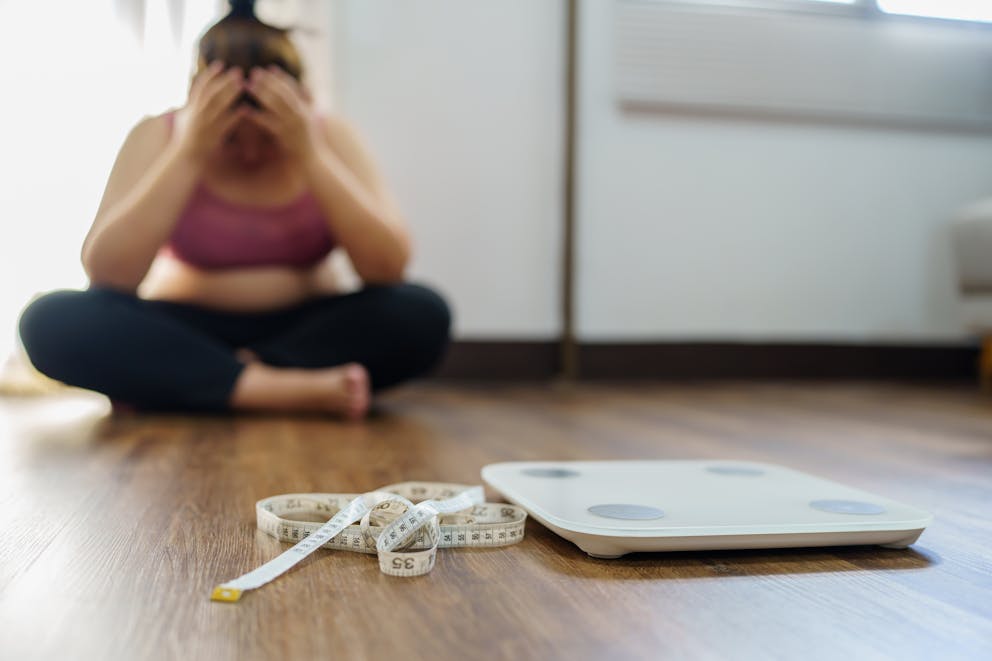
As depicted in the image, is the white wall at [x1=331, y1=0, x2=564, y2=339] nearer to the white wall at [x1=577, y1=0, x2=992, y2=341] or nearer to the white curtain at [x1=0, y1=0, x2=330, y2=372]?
the white wall at [x1=577, y1=0, x2=992, y2=341]

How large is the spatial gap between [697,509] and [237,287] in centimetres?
115

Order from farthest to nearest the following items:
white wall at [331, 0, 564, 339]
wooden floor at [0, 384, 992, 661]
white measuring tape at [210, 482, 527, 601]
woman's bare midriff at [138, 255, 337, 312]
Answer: white wall at [331, 0, 564, 339]
woman's bare midriff at [138, 255, 337, 312]
white measuring tape at [210, 482, 527, 601]
wooden floor at [0, 384, 992, 661]

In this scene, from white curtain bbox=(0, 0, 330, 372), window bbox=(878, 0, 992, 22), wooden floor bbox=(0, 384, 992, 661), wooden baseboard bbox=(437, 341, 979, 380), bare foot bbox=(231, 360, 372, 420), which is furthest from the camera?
window bbox=(878, 0, 992, 22)

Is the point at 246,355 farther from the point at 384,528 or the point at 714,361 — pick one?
the point at 714,361

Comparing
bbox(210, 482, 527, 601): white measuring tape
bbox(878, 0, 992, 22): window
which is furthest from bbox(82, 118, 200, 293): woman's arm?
bbox(878, 0, 992, 22): window

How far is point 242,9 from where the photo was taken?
1.46 m

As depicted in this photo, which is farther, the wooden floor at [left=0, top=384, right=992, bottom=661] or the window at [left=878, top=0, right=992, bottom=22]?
the window at [left=878, top=0, right=992, bottom=22]

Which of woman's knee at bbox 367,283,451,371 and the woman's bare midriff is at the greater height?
the woman's bare midriff

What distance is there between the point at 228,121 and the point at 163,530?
85 cm

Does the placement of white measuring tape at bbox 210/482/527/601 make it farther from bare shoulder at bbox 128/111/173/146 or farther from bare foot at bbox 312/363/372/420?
bare shoulder at bbox 128/111/173/146

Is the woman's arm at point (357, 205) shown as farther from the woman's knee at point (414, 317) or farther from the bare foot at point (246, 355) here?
the bare foot at point (246, 355)

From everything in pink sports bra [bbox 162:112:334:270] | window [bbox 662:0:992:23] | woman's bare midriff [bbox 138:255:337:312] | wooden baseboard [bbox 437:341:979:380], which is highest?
window [bbox 662:0:992:23]

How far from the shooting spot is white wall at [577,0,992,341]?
240 cm

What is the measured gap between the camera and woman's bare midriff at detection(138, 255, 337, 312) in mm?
1639
